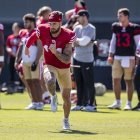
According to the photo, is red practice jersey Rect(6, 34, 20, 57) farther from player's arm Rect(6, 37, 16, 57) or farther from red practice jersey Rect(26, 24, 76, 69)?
red practice jersey Rect(26, 24, 76, 69)

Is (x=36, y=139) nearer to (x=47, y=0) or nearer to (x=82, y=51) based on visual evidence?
(x=82, y=51)

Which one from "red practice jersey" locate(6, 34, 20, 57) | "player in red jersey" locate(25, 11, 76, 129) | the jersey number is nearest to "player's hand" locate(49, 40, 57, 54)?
"player in red jersey" locate(25, 11, 76, 129)

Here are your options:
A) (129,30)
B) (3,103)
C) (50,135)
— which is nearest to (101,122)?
(50,135)

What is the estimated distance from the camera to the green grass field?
39.5 feet

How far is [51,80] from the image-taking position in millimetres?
13062

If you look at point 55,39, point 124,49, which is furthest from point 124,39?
point 55,39

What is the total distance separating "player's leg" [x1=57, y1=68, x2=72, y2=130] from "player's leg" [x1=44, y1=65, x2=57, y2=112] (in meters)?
0.13

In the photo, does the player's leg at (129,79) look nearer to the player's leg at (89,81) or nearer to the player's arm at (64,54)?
the player's leg at (89,81)

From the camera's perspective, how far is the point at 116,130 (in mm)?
13164

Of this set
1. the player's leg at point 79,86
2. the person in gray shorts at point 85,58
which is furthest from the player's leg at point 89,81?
the player's leg at point 79,86

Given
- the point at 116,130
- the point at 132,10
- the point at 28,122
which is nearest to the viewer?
the point at 116,130

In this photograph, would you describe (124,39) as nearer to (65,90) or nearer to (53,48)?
(65,90)

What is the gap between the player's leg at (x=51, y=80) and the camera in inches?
515

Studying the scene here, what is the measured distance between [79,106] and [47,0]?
991 centimetres
